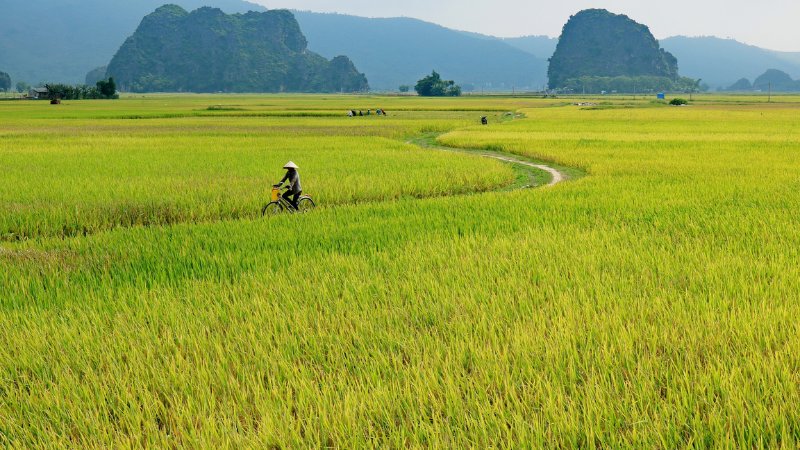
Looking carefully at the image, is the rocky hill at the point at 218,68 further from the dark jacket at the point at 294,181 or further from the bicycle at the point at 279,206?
the dark jacket at the point at 294,181

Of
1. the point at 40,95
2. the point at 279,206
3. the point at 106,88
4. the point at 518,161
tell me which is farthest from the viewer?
the point at 106,88

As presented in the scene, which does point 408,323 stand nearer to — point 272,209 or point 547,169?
point 272,209

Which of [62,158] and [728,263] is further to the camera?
[62,158]

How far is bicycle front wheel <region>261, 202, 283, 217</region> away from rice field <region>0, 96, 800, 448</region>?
2.28 ft

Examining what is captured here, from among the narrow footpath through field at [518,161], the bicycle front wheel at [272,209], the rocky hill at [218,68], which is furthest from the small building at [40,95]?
the rocky hill at [218,68]

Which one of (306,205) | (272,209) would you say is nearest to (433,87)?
(306,205)

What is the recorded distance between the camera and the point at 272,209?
9195mm

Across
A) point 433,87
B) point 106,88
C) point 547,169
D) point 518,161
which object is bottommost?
point 547,169

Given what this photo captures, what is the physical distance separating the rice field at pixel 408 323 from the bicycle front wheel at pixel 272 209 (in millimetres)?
696

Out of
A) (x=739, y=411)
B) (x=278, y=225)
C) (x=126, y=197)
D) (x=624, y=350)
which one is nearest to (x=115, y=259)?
(x=278, y=225)

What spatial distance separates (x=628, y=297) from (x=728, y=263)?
5.24 feet

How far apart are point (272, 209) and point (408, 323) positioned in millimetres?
5722

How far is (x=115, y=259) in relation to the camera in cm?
616

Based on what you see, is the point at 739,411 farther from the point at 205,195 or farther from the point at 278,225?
the point at 205,195
